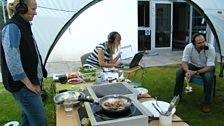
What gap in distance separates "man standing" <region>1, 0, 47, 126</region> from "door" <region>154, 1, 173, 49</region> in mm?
7304

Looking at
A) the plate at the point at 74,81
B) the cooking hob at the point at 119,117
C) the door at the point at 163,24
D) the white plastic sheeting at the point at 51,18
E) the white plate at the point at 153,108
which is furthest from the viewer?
the door at the point at 163,24

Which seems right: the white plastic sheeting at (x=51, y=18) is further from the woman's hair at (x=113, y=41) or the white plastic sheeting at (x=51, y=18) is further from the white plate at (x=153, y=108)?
the white plate at (x=153, y=108)

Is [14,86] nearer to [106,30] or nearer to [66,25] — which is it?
[66,25]

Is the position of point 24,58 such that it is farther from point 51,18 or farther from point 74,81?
point 51,18

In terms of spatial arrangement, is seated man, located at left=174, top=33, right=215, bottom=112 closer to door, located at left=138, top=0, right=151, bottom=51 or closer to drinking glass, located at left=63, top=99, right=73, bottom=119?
drinking glass, located at left=63, top=99, right=73, bottom=119

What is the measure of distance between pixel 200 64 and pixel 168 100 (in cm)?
83

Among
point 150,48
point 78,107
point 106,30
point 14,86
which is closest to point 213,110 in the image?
point 78,107

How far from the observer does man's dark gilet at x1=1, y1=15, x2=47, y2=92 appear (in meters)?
1.64

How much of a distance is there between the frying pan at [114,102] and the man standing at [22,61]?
1.71ft

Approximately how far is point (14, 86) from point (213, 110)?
3.00m

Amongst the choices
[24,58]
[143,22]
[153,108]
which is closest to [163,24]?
[143,22]

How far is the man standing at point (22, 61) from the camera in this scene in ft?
5.16

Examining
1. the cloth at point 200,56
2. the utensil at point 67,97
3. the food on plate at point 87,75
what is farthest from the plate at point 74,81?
the cloth at point 200,56

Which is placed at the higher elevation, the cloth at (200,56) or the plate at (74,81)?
the cloth at (200,56)
